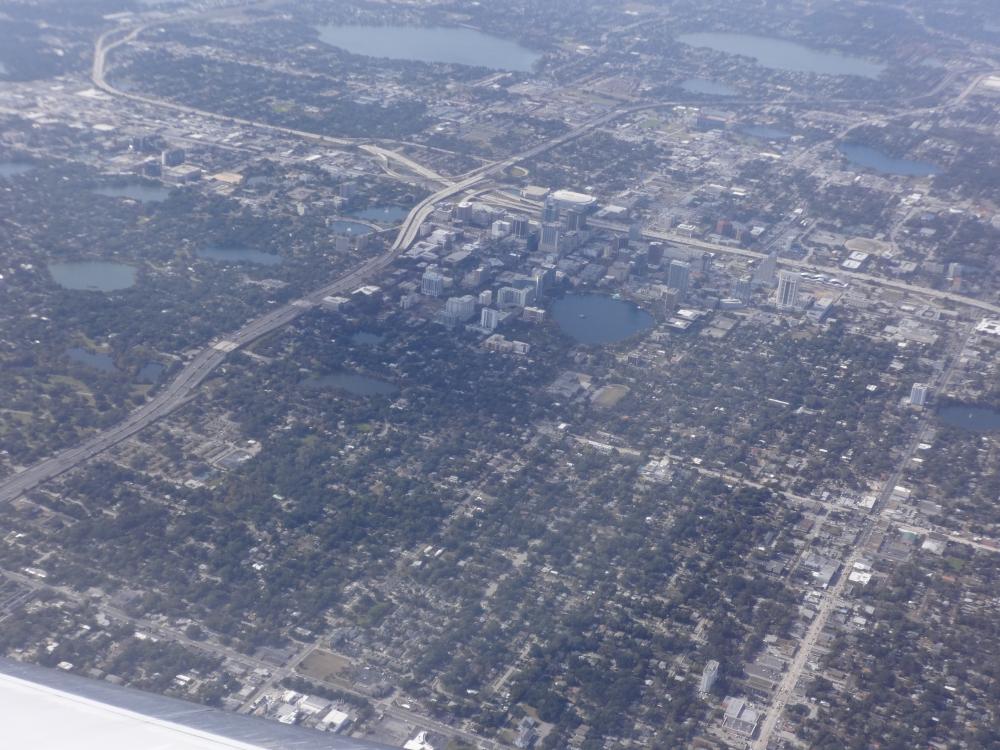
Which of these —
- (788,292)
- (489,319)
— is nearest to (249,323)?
(489,319)

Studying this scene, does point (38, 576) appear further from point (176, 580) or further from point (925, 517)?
point (925, 517)

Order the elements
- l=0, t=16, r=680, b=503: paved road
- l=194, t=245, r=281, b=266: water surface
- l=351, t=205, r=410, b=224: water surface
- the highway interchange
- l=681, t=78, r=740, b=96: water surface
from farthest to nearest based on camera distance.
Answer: l=681, t=78, r=740, b=96: water surface → l=351, t=205, r=410, b=224: water surface → l=194, t=245, r=281, b=266: water surface → l=0, t=16, r=680, b=503: paved road → the highway interchange

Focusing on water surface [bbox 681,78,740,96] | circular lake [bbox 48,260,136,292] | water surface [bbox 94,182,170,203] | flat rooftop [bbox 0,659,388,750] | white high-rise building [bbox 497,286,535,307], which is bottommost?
circular lake [bbox 48,260,136,292]

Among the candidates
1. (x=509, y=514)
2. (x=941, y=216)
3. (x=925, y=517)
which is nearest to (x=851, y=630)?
(x=925, y=517)

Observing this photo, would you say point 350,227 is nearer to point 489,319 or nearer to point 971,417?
point 489,319

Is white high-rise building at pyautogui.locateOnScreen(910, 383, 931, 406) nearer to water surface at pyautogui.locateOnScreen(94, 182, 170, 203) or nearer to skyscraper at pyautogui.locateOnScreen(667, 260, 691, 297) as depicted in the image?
skyscraper at pyautogui.locateOnScreen(667, 260, 691, 297)

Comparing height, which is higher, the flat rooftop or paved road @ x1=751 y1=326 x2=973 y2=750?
the flat rooftop

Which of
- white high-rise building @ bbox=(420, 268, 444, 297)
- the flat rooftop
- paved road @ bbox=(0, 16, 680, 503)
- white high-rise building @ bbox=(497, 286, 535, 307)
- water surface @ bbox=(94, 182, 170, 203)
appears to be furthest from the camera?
water surface @ bbox=(94, 182, 170, 203)

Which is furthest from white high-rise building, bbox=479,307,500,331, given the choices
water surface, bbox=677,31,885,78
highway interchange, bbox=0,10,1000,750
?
water surface, bbox=677,31,885,78
